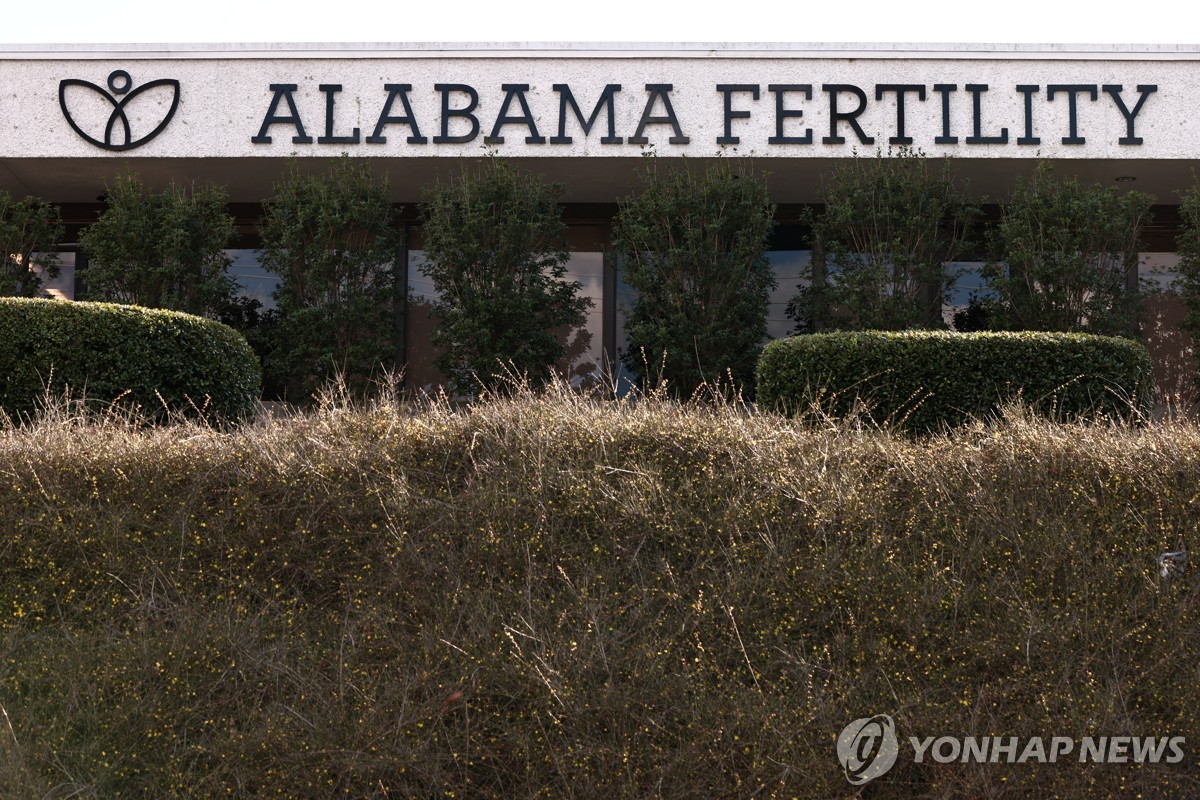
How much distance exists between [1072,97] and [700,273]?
13.8ft

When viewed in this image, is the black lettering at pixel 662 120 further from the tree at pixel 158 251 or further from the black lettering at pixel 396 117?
the tree at pixel 158 251

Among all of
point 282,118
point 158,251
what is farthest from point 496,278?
point 158,251

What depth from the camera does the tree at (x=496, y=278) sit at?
10.7 meters

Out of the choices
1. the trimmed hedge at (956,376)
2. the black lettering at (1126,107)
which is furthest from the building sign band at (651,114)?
the trimmed hedge at (956,376)

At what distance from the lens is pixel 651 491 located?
18.5 ft

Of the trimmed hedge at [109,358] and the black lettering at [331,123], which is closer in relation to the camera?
the trimmed hedge at [109,358]

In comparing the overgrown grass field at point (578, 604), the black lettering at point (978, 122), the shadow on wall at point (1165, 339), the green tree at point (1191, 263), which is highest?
the black lettering at point (978, 122)

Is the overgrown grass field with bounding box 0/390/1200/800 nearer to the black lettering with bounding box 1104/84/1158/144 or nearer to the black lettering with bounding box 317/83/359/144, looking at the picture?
the black lettering with bounding box 317/83/359/144

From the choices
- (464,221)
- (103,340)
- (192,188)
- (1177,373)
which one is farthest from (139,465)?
(1177,373)

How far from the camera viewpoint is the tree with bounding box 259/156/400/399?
11.0 m

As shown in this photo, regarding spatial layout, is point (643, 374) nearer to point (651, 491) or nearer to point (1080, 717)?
point (651, 491)

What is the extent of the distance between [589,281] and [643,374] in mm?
1846

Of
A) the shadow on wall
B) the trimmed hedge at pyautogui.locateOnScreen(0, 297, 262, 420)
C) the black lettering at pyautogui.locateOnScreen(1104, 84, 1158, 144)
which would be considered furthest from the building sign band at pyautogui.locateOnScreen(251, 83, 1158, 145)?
the trimmed hedge at pyautogui.locateOnScreen(0, 297, 262, 420)

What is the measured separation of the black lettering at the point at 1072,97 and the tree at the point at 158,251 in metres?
8.76
